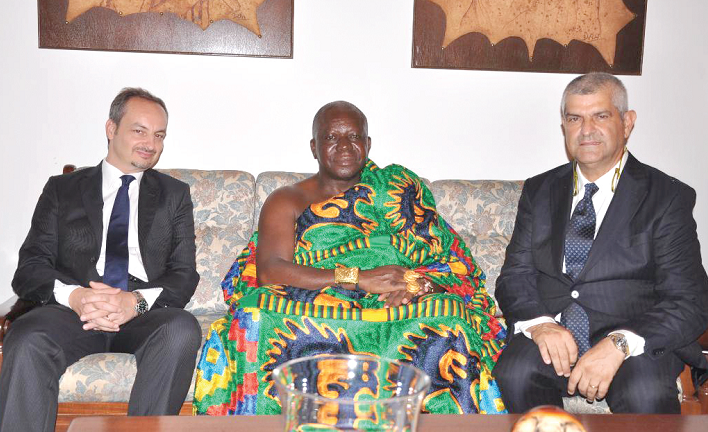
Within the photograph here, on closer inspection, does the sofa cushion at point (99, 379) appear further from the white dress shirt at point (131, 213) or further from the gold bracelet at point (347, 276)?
the gold bracelet at point (347, 276)

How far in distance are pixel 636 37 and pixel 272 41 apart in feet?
5.63

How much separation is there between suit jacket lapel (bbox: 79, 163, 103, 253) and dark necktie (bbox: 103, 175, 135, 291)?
0.03 meters

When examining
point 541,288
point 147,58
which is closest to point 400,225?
point 541,288

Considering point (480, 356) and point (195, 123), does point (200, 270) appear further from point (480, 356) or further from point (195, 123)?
point (480, 356)

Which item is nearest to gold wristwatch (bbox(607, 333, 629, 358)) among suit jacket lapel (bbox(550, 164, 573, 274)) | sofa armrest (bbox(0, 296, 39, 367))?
suit jacket lapel (bbox(550, 164, 573, 274))

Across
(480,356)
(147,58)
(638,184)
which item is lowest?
(480,356)

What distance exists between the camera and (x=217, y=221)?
2.94m

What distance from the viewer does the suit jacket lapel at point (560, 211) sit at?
7.43 feet

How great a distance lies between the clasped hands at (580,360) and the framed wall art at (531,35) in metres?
1.58

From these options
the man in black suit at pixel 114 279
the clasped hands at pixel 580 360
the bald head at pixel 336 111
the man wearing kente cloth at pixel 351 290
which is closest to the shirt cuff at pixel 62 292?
the man in black suit at pixel 114 279

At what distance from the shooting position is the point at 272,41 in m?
3.15


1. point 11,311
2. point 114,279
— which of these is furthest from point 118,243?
point 11,311

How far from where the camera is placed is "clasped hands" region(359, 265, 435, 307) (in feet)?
7.76

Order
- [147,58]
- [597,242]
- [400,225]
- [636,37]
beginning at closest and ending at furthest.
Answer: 1. [597,242]
2. [400,225]
3. [147,58]
4. [636,37]
